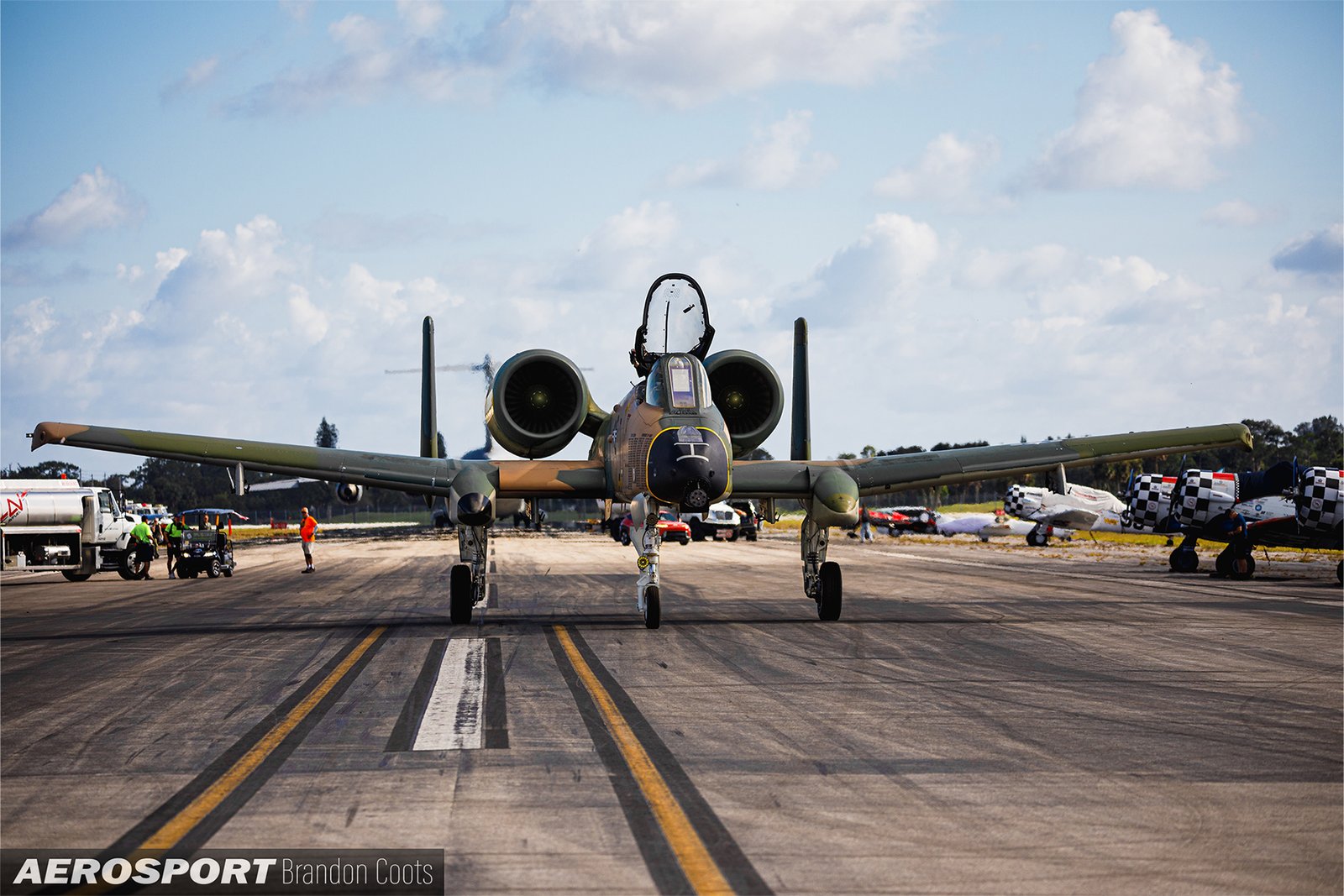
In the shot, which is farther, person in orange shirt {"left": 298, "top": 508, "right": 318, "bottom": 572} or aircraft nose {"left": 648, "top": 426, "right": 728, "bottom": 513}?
person in orange shirt {"left": 298, "top": 508, "right": 318, "bottom": 572}

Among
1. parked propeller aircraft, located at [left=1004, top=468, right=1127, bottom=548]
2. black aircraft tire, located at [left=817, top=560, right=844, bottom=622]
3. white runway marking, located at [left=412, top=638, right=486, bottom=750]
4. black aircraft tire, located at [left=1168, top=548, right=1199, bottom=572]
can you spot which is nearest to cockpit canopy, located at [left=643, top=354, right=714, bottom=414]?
black aircraft tire, located at [left=817, top=560, right=844, bottom=622]

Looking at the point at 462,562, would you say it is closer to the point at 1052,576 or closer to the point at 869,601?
the point at 869,601

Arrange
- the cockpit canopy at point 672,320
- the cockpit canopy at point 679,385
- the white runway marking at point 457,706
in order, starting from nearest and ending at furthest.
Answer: the white runway marking at point 457,706 → the cockpit canopy at point 679,385 → the cockpit canopy at point 672,320

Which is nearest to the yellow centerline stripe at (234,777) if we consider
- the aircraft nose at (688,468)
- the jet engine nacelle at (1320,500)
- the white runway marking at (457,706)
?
the white runway marking at (457,706)

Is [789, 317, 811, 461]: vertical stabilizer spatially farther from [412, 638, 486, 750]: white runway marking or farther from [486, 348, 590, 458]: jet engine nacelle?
[412, 638, 486, 750]: white runway marking

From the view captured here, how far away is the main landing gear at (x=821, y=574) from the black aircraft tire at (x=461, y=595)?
18.7 ft

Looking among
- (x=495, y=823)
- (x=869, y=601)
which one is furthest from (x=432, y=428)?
(x=495, y=823)

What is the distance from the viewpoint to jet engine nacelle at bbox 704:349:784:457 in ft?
76.6

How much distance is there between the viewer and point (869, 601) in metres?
24.5

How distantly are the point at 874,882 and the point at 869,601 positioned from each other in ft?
61.2

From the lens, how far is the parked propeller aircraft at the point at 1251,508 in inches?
1188

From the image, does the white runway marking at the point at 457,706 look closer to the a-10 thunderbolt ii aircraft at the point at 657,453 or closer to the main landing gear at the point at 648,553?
the main landing gear at the point at 648,553

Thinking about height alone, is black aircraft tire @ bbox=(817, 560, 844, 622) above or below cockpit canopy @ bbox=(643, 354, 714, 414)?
below

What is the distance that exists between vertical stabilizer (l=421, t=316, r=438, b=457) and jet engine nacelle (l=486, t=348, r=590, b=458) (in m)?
3.85
